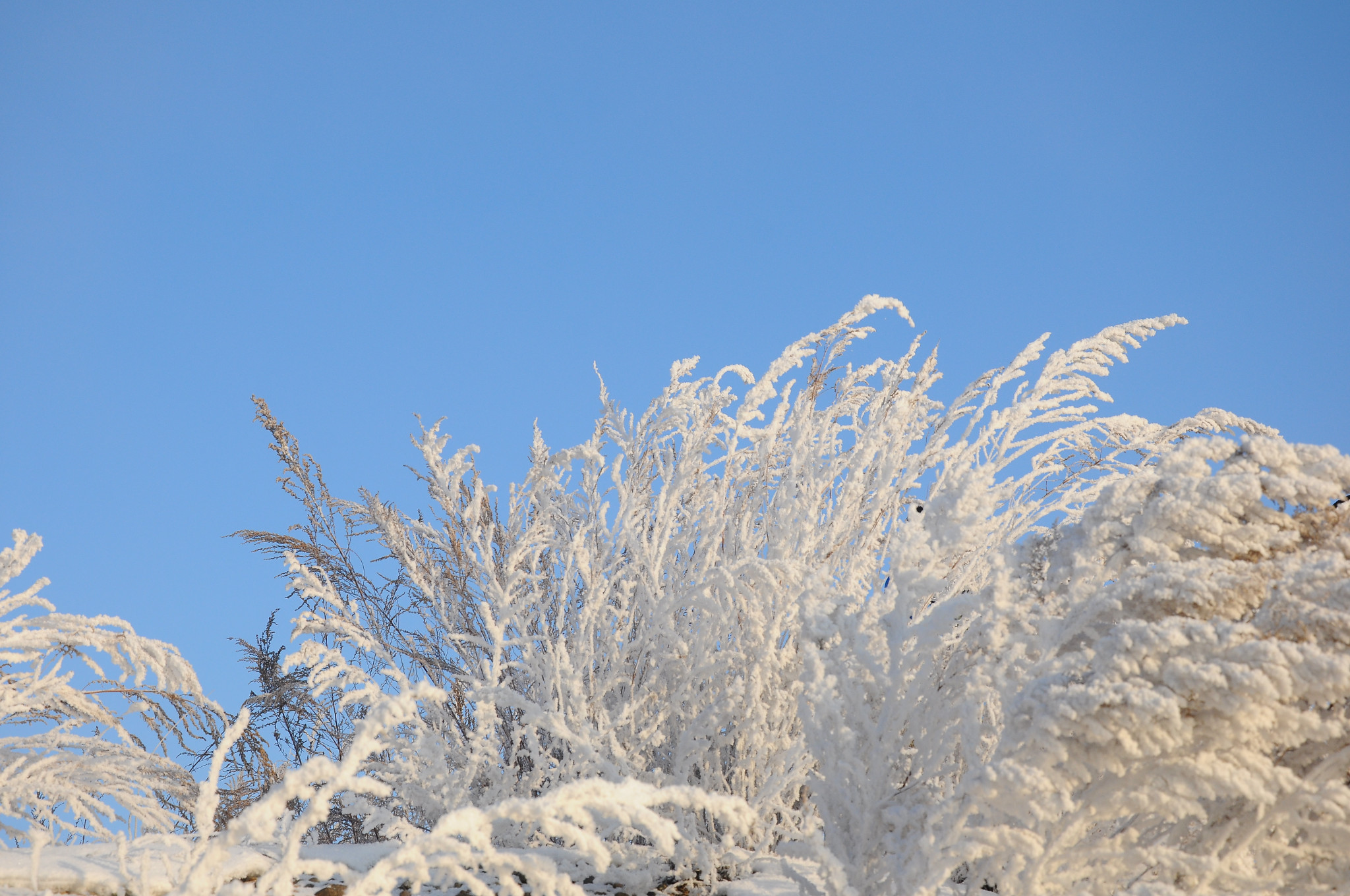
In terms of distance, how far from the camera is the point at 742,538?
4.02 m

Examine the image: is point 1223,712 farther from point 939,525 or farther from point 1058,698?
point 939,525

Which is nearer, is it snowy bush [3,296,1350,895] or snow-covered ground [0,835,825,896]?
snowy bush [3,296,1350,895]

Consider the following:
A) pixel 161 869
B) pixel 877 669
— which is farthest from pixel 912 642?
pixel 161 869

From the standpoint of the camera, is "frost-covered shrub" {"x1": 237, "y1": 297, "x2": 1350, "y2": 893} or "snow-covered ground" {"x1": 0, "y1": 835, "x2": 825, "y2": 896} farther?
"snow-covered ground" {"x1": 0, "y1": 835, "x2": 825, "y2": 896}

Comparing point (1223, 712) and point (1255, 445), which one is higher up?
point (1255, 445)

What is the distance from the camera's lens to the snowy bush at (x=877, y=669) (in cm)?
187

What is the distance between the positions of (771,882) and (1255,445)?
1.95 metres

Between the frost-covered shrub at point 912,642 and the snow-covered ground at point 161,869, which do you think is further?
the snow-covered ground at point 161,869

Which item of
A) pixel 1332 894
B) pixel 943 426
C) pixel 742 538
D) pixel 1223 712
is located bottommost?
pixel 1332 894

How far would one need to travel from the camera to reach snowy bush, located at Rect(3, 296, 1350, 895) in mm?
1872

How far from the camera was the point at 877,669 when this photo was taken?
2443 millimetres

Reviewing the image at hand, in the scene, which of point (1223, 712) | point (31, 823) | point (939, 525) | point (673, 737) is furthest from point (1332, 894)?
point (31, 823)

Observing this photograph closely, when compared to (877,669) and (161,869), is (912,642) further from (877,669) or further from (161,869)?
(161,869)

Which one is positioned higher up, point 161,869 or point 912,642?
point 912,642
